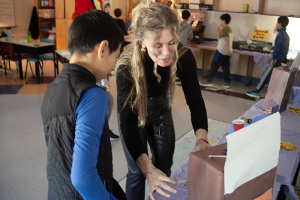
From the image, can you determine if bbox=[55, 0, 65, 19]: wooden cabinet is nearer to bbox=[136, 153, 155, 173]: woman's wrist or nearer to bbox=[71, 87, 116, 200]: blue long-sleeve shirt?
bbox=[136, 153, 155, 173]: woman's wrist

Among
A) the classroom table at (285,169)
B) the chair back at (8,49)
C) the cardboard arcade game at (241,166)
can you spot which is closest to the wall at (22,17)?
the chair back at (8,49)

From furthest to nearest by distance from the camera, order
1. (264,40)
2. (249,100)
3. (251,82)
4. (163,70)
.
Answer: (251,82) → (264,40) → (249,100) → (163,70)

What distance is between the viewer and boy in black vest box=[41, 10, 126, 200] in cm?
76

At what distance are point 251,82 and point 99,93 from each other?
568cm

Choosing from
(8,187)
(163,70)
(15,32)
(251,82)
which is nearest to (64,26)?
(15,32)

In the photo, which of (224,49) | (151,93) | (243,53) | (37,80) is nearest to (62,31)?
(37,80)

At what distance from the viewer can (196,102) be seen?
144 centimetres

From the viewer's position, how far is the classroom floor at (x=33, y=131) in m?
2.35

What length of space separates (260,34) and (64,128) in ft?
18.6

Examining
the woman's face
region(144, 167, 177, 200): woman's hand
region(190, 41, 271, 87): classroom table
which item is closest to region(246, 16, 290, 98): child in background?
region(190, 41, 271, 87): classroom table

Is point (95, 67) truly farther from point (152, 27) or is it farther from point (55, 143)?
point (152, 27)

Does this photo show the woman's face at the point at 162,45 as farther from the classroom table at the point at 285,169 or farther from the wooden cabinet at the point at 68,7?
the wooden cabinet at the point at 68,7

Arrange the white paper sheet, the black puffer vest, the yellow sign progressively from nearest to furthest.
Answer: the white paper sheet
the black puffer vest
the yellow sign

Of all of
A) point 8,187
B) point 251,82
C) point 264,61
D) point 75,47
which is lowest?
point 8,187
